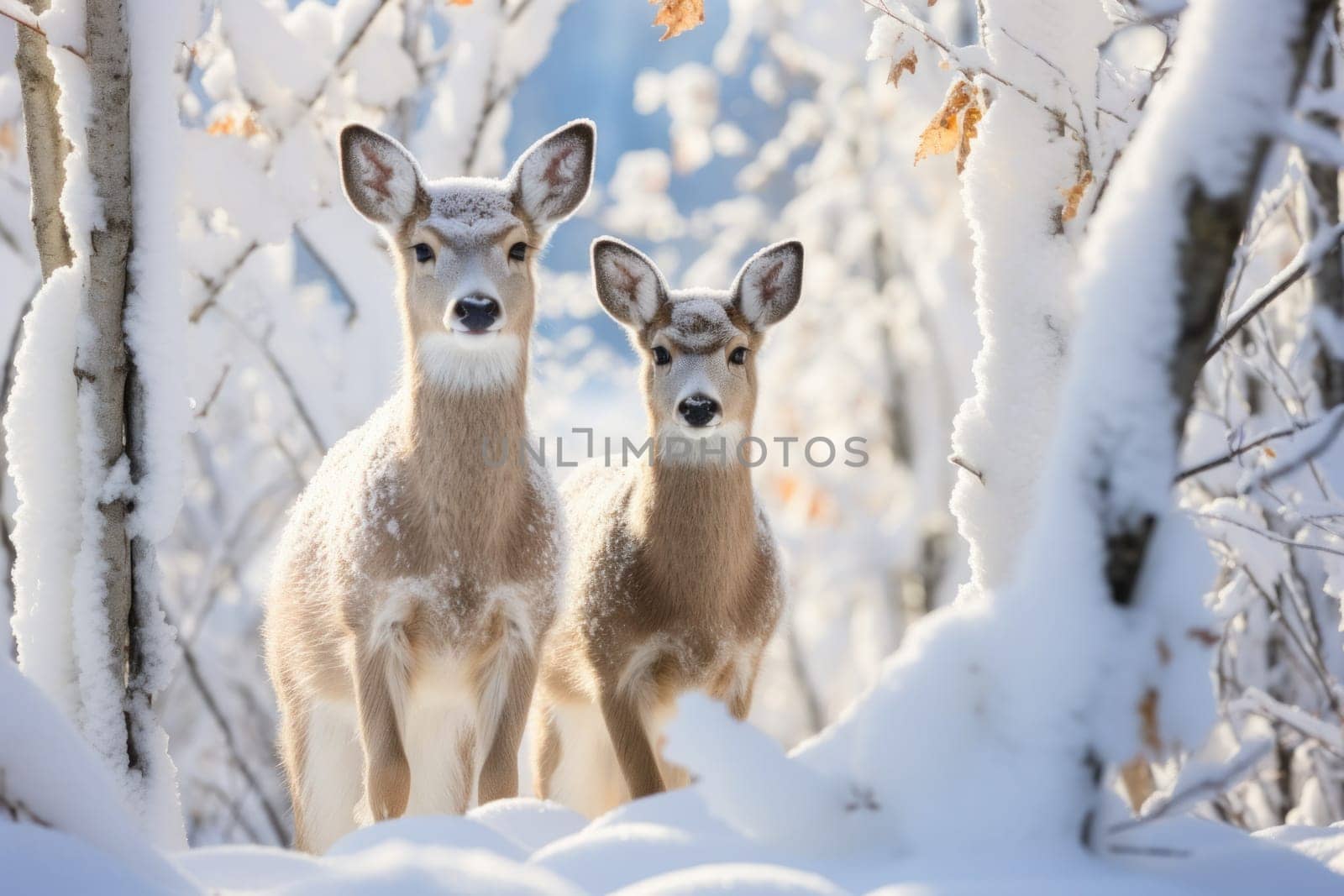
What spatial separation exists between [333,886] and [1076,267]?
2429 millimetres

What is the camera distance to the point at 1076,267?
138 inches

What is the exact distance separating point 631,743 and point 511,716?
1.80 ft

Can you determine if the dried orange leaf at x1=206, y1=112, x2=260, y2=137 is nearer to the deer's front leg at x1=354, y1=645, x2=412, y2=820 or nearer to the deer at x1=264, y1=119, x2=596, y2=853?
the deer at x1=264, y1=119, x2=596, y2=853

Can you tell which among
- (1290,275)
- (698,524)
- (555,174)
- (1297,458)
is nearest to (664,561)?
(698,524)

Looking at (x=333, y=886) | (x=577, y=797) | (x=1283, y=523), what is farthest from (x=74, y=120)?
(x=1283, y=523)

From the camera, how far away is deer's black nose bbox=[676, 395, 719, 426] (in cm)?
509

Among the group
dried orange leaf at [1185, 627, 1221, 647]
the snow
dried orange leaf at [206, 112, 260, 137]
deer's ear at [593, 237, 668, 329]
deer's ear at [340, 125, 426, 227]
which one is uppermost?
dried orange leaf at [206, 112, 260, 137]

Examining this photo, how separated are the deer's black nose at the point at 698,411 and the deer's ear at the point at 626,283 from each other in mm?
585

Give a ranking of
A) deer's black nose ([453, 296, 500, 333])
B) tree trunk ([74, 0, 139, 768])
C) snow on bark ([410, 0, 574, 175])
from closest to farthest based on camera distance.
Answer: tree trunk ([74, 0, 139, 768]), deer's black nose ([453, 296, 500, 333]), snow on bark ([410, 0, 574, 175])

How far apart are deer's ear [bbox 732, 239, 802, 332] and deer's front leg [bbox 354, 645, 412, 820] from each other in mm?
2151

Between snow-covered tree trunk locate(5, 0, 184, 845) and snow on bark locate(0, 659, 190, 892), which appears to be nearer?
snow on bark locate(0, 659, 190, 892)

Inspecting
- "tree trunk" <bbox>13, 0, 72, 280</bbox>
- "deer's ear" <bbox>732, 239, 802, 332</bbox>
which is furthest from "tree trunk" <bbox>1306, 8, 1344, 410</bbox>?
"tree trunk" <bbox>13, 0, 72, 280</bbox>

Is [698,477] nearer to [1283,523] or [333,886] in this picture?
[1283,523]

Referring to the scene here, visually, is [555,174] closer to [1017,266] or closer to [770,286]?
[770,286]
